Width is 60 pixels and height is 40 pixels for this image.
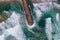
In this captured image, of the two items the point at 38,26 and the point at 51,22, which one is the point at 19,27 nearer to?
the point at 38,26

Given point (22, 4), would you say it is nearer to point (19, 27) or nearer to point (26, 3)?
point (26, 3)

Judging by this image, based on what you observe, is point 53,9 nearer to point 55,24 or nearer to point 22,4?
point 55,24

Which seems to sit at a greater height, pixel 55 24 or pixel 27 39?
pixel 55 24

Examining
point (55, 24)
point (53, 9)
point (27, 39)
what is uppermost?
point (53, 9)

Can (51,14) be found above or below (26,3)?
below

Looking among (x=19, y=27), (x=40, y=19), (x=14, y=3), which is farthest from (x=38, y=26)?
(x=14, y=3)

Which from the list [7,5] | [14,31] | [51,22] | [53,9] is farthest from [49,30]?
[7,5]

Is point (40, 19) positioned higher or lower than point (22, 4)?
Result: lower
